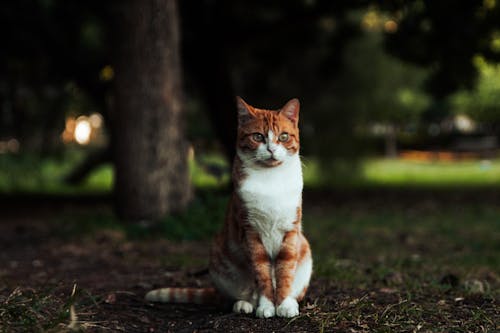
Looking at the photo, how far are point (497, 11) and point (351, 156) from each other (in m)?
4.79

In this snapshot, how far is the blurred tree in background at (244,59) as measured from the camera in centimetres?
920

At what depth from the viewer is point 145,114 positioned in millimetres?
7723

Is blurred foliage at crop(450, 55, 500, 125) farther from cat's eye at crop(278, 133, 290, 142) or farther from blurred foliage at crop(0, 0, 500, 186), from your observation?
cat's eye at crop(278, 133, 290, 142)

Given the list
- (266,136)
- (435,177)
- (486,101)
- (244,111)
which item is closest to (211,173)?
(244,111)

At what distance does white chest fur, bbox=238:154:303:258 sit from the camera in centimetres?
348

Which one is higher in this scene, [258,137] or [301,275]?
[258,137]

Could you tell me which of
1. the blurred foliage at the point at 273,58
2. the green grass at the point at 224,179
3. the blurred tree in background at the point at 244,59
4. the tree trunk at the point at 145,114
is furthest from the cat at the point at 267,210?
the green grass at the point at 224,179

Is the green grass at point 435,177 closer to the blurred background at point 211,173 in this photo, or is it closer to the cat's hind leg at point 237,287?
the blurred background at point 211,173

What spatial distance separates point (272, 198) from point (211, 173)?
487 centimetres

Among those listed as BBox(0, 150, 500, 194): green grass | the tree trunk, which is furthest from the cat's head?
BBox(0, 150, 500, 194): green grass

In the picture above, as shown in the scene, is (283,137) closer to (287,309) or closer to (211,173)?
(287,309)

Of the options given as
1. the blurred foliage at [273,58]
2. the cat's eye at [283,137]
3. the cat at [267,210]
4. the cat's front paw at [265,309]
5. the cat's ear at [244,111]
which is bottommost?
the cat's front paw at [265,309]

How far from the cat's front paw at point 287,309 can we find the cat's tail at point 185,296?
0.67 meters

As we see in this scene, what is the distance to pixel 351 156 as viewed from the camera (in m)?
15.0
